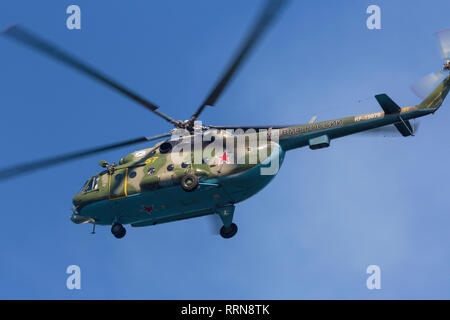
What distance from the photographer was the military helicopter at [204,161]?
95.3ft

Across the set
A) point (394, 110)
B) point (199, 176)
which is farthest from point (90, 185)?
point (394, 110)

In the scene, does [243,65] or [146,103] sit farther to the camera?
[146,103]

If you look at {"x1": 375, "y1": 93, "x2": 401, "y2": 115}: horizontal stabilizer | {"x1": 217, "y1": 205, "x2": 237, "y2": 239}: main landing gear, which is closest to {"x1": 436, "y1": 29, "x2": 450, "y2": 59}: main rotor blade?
{"x1": 375, "y1": 93, "x2": 401, "y2": 115}: horizontal stabilizer

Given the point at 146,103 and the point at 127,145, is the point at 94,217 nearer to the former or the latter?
the point at 127,145

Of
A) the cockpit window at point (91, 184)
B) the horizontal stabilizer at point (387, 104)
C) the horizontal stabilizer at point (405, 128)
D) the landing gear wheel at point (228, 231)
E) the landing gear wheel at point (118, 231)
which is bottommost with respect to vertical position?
the landing gear wheel at point (228, 231)

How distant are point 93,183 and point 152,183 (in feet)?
13.5

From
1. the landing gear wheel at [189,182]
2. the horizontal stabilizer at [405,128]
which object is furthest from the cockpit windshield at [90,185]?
the horizontal stabilizer at [405,128]

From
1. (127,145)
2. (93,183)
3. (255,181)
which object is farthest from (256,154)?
(93,183)

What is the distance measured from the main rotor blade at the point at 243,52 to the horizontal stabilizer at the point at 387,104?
6670mm

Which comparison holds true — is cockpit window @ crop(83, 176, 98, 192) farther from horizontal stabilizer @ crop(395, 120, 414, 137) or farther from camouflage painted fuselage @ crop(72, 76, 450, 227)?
horizontal stabilizer @ crop(395, 120, 414, 137)

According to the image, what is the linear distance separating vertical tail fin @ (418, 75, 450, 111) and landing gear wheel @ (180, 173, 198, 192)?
10441mm

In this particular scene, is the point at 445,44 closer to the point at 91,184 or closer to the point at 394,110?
the point at 394,110

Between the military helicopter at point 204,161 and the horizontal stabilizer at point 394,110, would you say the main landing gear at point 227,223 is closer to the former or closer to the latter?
the military helicopter at point 204,161

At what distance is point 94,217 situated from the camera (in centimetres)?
3312
